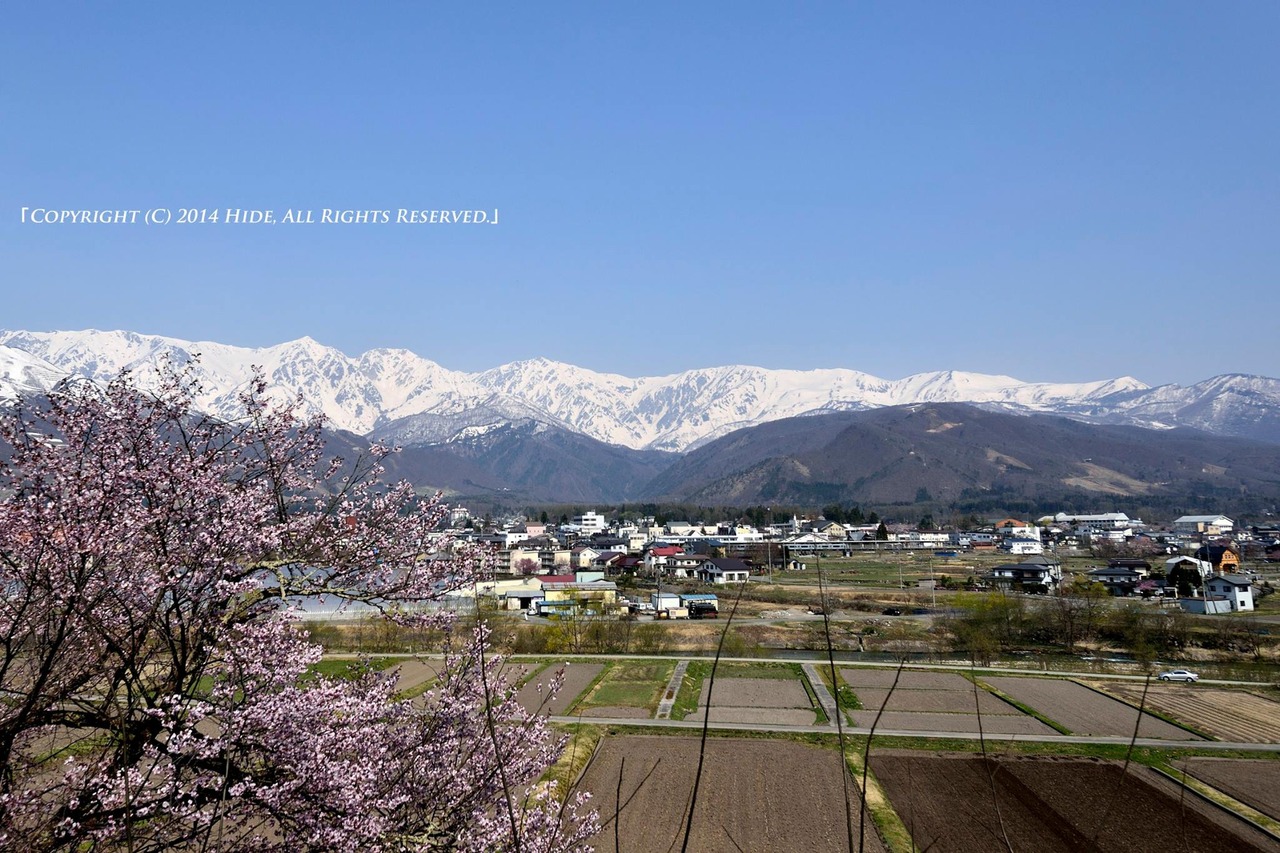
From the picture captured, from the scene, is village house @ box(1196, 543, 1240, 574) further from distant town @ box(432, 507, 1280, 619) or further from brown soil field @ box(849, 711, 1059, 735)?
brown soil field @ box(849, 711, 1059, 735)

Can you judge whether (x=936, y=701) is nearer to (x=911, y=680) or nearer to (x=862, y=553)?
(x=911, y=680)

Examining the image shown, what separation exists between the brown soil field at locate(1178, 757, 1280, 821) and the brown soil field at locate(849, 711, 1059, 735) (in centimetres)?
518

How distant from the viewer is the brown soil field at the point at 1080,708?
2995 cm

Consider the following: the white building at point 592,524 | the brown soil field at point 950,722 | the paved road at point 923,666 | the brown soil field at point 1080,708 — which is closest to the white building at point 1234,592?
the paved road at point 923,666

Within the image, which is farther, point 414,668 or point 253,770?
point 414,668

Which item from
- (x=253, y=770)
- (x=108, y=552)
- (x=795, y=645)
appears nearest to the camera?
(x=108, y=552)

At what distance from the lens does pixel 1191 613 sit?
58.1m

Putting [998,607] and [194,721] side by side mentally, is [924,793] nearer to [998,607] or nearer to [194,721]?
[194,721]

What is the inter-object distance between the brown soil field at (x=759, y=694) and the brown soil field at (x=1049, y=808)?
Result: 8515 mm

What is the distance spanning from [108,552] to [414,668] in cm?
4254

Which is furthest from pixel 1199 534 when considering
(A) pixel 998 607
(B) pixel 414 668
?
(B) pixel 414 668

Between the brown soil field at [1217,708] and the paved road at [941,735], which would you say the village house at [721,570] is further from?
the paved road at [941,735]

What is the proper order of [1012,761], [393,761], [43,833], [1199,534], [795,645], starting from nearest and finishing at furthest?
[43,833] → [393,761] → [1012,761] → [795,645] → [1199,534]

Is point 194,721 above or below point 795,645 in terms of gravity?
above
